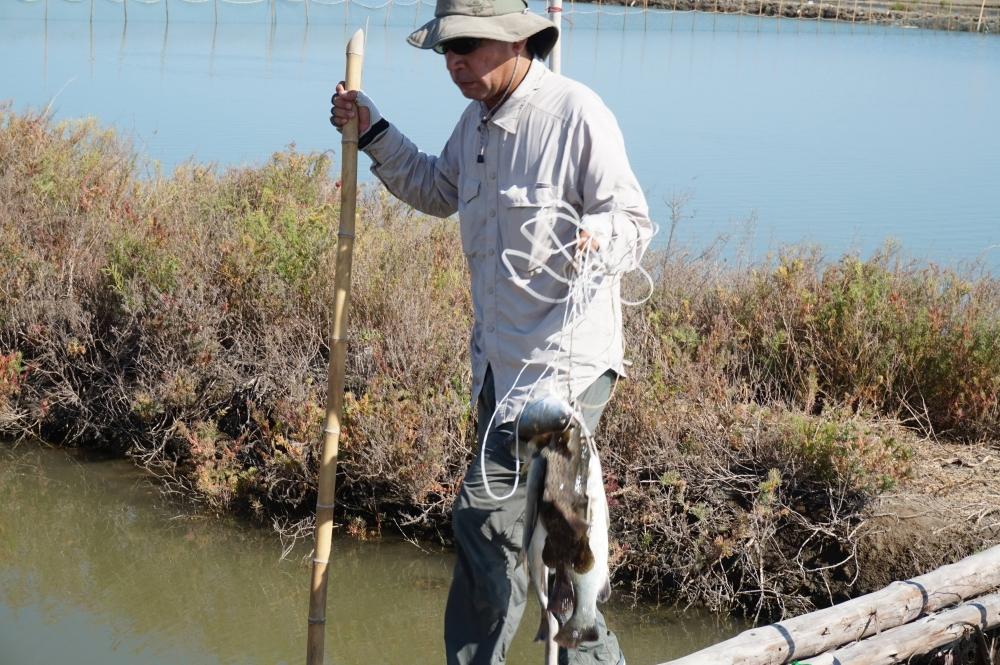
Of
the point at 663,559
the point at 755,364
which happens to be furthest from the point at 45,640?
the point at 755,364

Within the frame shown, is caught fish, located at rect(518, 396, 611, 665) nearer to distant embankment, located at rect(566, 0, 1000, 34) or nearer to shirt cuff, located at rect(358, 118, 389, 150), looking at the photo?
shirt cuff, located at rect(358, 118, 389, 150)

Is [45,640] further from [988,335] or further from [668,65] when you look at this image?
[668,65]

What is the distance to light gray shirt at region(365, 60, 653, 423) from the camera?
10.0 ft

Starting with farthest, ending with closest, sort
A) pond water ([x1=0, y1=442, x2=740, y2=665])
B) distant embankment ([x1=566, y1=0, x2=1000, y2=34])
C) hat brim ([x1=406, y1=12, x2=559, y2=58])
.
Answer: distant embankment ([x1=566, y1=0, x2=1000, y2=34]) → pond water ([x1=0, y1=442, x2=740, y2=665]) → hat brim ([x1=406, y1=12, x2=559, y2=58])

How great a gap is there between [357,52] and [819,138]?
13.2 metres

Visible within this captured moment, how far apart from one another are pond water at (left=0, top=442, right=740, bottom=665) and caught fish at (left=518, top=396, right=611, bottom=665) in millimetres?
2222

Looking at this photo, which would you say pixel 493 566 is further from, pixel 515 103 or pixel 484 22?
pixel 484 22

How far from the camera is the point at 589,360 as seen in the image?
314cm

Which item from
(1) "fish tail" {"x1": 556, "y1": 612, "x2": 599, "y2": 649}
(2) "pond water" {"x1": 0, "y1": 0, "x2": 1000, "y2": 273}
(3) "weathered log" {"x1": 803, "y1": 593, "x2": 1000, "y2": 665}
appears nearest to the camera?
(1) "fish tail" {"x1": 556, "y1": 612, "x2": 599, "y2": 649}

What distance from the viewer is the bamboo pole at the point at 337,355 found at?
360 cm

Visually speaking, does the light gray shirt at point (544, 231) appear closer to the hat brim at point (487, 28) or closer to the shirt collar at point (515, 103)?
the shirt collar at point (515, 103)

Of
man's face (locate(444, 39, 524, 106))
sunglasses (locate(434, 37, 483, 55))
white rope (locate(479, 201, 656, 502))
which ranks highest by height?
sunglasses (locate(434, 37, 483, 55))

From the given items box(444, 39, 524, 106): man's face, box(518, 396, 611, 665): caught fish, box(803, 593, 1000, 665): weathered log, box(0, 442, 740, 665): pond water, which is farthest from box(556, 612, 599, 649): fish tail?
box(0, 442, 740, 665): pond water

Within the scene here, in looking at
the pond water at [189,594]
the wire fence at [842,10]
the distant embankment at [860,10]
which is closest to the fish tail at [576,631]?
the pond water at [189,594]
